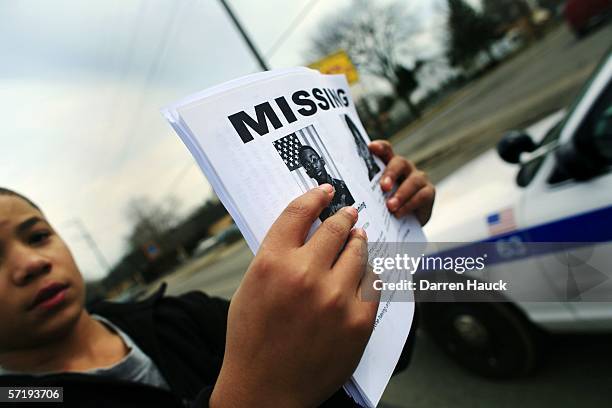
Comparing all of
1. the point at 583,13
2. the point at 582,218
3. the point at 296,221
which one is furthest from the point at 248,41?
the point at 583,13

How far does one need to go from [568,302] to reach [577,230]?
0.40 metres

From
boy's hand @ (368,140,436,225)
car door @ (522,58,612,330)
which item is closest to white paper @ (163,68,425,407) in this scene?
boy's hand @ (368,140,436,225)

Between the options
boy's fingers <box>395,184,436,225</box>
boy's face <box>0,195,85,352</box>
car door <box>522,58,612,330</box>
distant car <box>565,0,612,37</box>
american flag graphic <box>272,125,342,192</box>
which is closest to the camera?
american flag graphic <box>272,125,342,192</box>

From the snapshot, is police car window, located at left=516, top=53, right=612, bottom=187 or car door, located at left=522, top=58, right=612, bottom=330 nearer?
car door, located at left=522, top=58, right=612, bottom=330

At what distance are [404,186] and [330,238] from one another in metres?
0.51

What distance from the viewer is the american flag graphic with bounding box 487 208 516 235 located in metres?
1.87

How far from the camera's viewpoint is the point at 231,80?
0.64 metres

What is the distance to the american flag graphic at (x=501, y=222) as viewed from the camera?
6.13 feet

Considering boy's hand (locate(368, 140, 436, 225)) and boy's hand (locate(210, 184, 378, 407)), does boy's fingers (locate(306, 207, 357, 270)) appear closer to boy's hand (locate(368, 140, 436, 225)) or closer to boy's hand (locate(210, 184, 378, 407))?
boy's hand (locate(210, 184, 378, 407))

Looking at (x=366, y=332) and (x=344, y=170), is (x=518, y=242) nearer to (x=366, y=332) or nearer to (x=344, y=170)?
(x=344, y=170)

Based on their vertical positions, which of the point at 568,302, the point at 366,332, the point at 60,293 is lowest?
the point at 568,302

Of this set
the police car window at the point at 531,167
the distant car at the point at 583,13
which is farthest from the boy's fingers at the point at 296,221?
the distant car at the point at 583,13

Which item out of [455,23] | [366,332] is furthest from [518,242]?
[455,23]

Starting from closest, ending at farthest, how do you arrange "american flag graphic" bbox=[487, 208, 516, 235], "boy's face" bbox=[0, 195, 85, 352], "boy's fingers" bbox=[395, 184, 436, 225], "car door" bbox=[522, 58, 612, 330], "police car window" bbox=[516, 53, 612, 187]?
"boy's face" bbox=[0, 195, 85, 352]
"boy's fingers" bbox=[395, 184, 436, 225]
"car door" bbox=[522, 58, 612, 330]
"police car window" bbox=[516, 53, 612, 187]
"american flag graphic" bbox=[487, 208, 516, 235]
